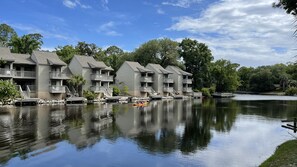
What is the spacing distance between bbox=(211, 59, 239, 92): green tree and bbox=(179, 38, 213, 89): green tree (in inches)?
327

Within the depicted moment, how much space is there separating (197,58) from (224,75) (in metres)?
16.0

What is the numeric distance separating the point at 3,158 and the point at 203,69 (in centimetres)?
8543

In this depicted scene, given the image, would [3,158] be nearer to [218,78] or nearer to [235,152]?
[235,152]

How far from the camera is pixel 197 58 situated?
95.8 m

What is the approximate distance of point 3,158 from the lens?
1552 centimetres

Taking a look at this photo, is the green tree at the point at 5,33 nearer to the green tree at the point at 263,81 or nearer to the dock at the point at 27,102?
the dock at the point at 27,102

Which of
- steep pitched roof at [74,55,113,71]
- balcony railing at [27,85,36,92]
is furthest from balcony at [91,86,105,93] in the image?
balcony railing at [27,85,36,92]

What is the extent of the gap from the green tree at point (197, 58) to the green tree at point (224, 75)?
830 centimetres

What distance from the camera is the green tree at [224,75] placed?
4146 inches

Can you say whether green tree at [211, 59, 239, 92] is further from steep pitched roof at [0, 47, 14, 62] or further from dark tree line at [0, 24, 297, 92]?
steep pitched roof at [0, 47, 14, 62]

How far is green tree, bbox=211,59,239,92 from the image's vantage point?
105312mm

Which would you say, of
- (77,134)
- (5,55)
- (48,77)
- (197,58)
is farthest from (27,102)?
(197,58)

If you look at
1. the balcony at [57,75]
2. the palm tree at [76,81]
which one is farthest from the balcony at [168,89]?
the balcony at [57,75]

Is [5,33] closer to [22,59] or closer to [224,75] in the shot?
[22,59]
